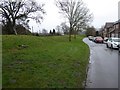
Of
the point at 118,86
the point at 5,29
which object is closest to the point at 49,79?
the point at 118,86

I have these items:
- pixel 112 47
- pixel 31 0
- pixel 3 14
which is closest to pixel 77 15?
pixel 31 0

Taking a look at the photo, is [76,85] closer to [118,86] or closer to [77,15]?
[118,86]

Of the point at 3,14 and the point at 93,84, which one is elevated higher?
the point at 3,14

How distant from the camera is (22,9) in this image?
143 feet

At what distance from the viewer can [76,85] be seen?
7.62 metres

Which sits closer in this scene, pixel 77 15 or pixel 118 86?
pixel 118 86

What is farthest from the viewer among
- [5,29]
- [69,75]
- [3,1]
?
[5,29]

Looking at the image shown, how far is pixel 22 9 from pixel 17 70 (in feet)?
116

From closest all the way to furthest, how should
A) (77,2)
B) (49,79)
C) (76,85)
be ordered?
(76,85), (49,79), (77,2)

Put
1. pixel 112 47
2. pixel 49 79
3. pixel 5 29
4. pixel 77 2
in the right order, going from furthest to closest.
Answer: pixel 5 29 < pixel 77 2 < pixel 112 47 < pixel 49 79

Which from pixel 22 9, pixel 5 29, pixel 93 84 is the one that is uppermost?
pixel 22 9

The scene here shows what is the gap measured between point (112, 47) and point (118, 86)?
20319 mm

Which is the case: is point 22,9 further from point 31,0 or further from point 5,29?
point 5,29

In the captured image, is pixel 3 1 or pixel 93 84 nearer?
pixel 93 84
